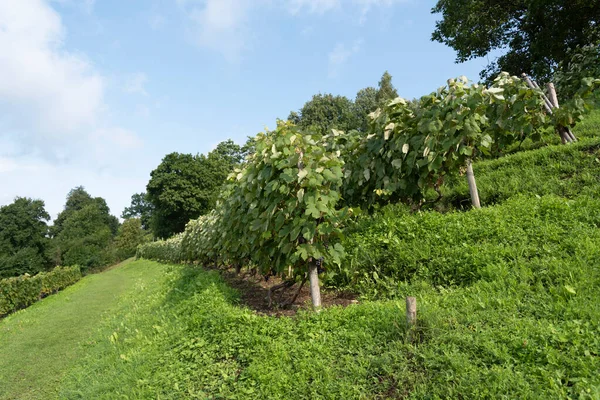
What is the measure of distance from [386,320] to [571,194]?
362 cm

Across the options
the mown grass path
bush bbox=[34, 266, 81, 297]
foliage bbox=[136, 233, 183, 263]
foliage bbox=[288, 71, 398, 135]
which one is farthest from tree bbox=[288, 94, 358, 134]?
the mown grass path

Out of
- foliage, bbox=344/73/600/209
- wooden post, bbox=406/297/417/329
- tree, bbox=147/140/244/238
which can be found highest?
tree, bbox=147/140/244/238

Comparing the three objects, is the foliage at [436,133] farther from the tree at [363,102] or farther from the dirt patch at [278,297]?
the tree at [363,102]

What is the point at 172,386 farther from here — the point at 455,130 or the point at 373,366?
the point at 455,130

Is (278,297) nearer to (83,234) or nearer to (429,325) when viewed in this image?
(429,325)

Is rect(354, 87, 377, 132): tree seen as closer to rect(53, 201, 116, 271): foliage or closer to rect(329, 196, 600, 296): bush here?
rect(329, 196, 600, 296): bush

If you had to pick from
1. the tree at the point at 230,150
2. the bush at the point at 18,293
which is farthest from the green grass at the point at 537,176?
the tree at the point at 230,150

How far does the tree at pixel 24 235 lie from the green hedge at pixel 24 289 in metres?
25.5

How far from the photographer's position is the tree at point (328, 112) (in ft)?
128

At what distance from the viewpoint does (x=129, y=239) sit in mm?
60312

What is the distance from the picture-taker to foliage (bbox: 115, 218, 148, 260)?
58.2m

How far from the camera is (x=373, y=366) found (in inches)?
112

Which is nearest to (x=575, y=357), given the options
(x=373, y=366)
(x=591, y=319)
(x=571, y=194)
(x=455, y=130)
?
(x=591, y=319)

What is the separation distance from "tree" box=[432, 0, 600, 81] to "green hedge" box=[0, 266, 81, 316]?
1035 inches
